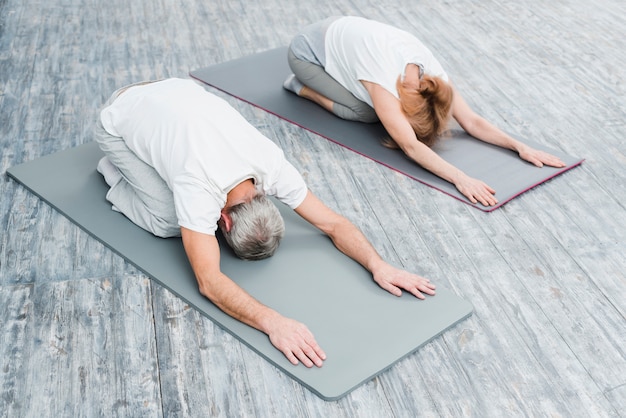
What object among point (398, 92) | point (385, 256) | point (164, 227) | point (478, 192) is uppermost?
point (398, 92)

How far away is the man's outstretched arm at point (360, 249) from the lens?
2.76 meters

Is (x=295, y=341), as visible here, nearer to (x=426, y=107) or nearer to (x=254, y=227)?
(x=254, y=227)

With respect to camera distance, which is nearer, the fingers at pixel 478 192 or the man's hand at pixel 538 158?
the fingers at pixel 478 192

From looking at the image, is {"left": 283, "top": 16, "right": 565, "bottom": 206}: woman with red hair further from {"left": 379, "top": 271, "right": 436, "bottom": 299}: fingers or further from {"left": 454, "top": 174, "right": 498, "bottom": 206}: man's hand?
{"left": 379, "top": 271, "right": 436, "bottom": 299}: fingers

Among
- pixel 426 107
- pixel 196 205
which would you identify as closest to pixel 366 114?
pixel 426 107

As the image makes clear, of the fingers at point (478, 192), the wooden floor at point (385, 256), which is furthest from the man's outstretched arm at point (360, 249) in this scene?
the fingers at point (478, 192)

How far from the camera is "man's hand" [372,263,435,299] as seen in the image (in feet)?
9.02

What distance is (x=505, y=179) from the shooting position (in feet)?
11.5

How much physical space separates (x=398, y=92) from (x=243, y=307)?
1.49 meters

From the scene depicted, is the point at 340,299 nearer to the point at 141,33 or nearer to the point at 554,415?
the point at 554,415

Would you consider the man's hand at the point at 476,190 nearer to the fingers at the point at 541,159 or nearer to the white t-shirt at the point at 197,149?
the fingers at the point at 541,159

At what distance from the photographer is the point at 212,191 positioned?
2.72 metres

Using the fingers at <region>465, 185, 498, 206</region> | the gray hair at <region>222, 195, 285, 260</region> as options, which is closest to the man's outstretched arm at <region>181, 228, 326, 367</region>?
the gray hair at <region>222, 195, 285, 260</region>

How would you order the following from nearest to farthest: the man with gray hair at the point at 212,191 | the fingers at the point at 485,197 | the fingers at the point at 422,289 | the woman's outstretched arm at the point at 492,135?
the man with gray hair at the point at 212,191 < the fingers at the point at 422,289 < the fingers at the point at 485,197 < the woman's outstretched arm at the point at 492,135
